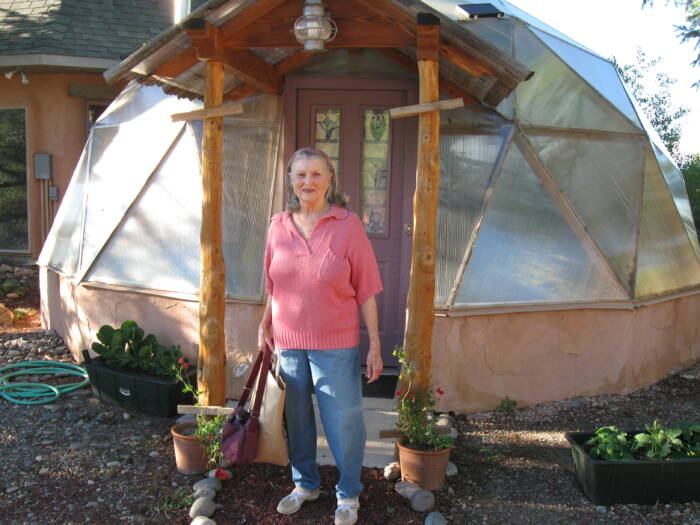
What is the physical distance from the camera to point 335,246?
3715 millimetres

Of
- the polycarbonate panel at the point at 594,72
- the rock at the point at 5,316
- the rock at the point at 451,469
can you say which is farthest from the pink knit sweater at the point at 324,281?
the rock at the point at 5,316

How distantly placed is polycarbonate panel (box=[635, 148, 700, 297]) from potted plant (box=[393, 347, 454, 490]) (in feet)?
9.10

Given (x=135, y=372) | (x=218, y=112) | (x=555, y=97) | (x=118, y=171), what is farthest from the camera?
(x=118, y=171)

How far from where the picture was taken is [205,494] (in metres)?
4.23

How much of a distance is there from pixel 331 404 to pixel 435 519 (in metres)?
0.95

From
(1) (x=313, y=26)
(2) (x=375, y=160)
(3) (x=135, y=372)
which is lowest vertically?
(3) (x=135, y=372)

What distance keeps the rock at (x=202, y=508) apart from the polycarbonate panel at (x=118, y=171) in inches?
138

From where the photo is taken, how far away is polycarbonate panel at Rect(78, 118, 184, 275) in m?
6.91

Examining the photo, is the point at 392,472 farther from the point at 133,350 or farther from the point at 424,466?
the point at 133,350

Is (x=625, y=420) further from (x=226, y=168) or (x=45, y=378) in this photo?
(x=45, y=378)

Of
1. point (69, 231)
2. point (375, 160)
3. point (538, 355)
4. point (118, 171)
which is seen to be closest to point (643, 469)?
point (538, 355)

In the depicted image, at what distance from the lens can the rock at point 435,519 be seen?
400 centimetres

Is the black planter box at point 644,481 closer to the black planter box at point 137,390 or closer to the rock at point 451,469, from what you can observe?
the rock at point 451,469

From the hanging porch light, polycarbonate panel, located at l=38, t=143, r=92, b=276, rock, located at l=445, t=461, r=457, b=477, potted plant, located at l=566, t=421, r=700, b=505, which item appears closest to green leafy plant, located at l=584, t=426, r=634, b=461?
potted plant, located at l=566, t=421, r=700, b=505
